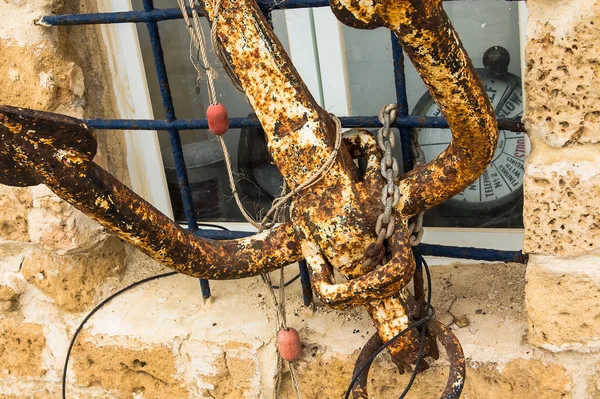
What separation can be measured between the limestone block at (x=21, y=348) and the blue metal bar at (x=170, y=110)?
1.06 ft

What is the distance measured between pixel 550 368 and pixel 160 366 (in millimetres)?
588

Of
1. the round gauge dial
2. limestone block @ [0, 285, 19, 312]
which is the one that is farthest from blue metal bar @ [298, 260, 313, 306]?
limestone block @ [0, 285, 19, 312]

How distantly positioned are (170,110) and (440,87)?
20.0 inches

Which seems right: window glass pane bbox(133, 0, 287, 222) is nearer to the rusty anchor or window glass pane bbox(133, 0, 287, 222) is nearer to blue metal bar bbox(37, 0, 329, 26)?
blue metal bar bbox(37, 0, 329, 26)

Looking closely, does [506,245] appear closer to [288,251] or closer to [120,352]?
[288,251]

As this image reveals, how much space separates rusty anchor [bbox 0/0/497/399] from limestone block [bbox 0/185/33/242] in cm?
49

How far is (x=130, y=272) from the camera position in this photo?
4.45 feet

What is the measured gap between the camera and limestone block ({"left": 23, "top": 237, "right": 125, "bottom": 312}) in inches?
50.1

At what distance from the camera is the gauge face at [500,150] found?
47.6 inches

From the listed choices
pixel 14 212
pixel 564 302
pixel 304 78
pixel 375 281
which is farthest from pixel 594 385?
pixel 14 212

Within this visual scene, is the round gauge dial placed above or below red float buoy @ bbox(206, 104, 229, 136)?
below

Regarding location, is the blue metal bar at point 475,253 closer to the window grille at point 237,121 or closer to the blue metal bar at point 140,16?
the window grille at point 237,121

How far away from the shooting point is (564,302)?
0.94 metres

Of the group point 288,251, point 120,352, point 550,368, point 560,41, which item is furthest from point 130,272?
point 560,41
